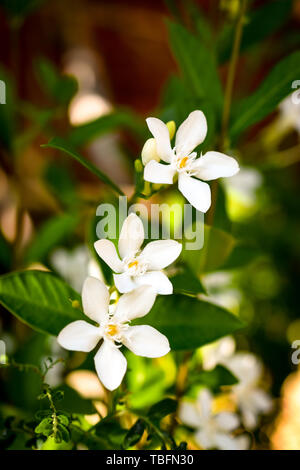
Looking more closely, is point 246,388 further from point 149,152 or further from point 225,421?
point 149,152

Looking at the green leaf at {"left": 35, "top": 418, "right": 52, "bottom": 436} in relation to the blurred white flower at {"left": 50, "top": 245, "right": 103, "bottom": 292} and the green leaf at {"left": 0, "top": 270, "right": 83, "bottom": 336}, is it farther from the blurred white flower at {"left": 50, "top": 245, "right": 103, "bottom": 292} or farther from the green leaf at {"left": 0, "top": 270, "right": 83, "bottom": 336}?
the blurred white flower at {"left": 50, "top": 245, "right": 103, "bottom": 292}

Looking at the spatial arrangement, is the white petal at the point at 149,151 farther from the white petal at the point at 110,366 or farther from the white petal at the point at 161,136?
the white petal at the point at 110,366

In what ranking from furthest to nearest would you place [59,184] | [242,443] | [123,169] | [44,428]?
[123,169] < [59,184] < [242,443] < [44,428]

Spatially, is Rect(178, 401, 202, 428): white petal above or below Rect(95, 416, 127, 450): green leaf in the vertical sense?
above

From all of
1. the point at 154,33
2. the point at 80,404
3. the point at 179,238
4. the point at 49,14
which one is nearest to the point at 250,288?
the point at 179,238

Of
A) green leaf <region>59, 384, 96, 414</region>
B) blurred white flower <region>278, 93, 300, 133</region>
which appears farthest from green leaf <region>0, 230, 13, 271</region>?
blurred white flower <region>278, 93, 300, 133</region>

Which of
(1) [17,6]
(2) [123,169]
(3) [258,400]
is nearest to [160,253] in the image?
(3) [258,400]
